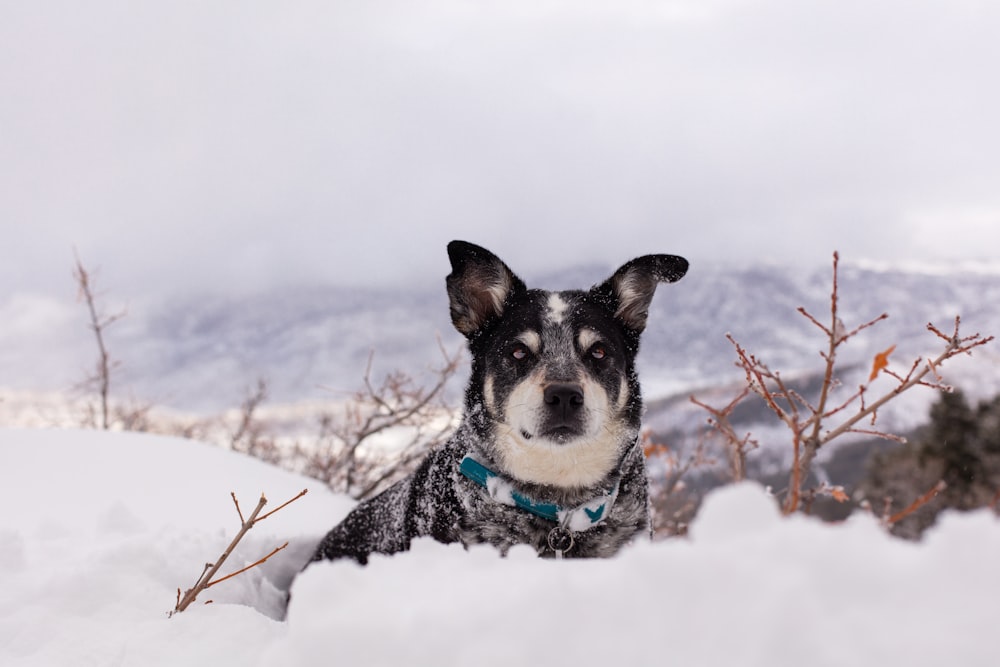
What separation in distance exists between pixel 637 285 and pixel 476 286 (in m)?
1.15

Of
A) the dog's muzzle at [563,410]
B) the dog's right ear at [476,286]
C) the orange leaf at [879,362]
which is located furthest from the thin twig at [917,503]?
the dog's right ear at [476,286]

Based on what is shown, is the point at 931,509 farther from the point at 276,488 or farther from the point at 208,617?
the point at 208,617

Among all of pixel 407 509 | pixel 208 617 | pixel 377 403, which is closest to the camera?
pixel 208 617

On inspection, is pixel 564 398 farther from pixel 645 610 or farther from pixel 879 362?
pixel 645 610

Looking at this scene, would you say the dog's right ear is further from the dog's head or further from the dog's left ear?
the dog's left ear

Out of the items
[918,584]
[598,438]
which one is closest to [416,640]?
[918,584]

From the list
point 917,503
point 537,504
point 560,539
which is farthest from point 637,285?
point 917,503

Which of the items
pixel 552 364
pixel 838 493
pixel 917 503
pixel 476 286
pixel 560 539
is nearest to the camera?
pixel 917 503

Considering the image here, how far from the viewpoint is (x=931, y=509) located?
111 ft

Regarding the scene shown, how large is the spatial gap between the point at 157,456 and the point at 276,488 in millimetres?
1112

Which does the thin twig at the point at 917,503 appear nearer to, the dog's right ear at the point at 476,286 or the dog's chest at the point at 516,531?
the dog's chest at the point at 516,531

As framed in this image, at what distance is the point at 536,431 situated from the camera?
12.7ft

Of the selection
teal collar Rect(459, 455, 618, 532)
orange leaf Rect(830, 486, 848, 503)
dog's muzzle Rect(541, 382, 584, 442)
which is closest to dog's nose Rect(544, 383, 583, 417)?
dog's muzzle Rect(541, 382, 584, 442)

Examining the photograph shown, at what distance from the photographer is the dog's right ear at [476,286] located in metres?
4.35
